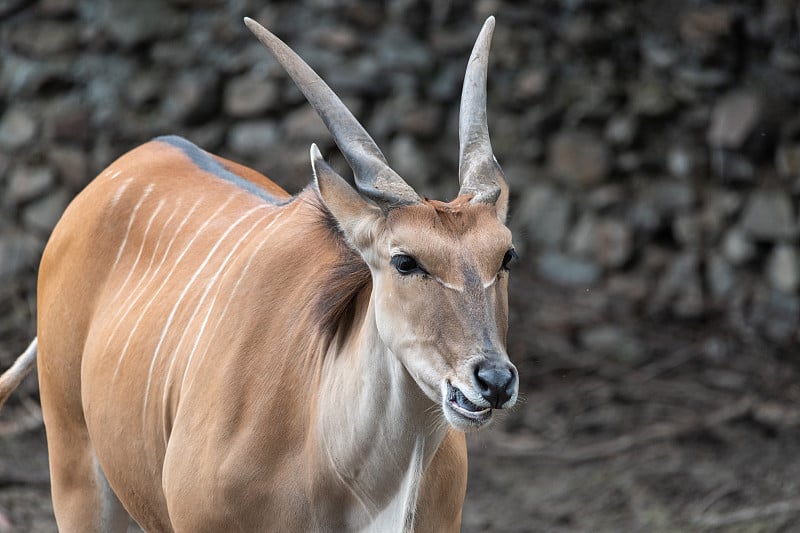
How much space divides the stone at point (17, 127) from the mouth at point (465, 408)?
17.3 ft

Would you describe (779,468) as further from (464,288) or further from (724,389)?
(464,288)

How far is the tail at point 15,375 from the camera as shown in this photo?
4.14 metres

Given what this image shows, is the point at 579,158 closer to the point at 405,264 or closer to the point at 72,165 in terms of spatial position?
the point at 72,165

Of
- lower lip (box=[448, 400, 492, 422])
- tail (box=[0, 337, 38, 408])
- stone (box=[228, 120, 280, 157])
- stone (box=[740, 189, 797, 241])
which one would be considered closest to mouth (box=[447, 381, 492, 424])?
lower lip (box=[448, 400, 492, 422])

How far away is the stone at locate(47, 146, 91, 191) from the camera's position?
23.5ft

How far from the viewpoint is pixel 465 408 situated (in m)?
2.54

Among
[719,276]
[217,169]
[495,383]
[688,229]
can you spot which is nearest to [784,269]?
[719,276]

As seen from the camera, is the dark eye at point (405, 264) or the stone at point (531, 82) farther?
the stone at point (531, 82)

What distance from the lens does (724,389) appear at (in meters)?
6.44

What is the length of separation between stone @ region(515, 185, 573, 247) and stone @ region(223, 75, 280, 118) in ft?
5.07

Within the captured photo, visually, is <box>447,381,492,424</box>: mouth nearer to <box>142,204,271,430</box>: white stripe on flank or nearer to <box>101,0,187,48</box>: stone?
<box>142,204,271,430</box>: white stripe on flank

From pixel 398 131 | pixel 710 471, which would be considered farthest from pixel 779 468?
pixel 398 131

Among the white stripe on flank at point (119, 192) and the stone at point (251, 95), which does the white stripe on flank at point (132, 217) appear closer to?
the white stripe on flank at point (119, 192)

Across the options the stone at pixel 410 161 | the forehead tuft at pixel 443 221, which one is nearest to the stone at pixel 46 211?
the stone at pixel 410 161
